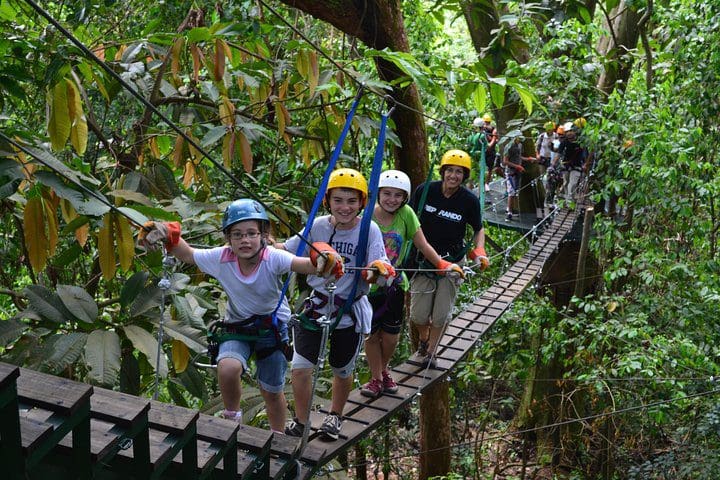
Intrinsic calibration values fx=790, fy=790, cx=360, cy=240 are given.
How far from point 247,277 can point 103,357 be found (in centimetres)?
49

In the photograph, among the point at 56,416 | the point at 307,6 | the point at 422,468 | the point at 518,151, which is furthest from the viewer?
the point at 518,151

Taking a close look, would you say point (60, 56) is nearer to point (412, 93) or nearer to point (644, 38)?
point (412, 93)

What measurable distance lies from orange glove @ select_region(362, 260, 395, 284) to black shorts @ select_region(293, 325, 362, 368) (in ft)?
0.68

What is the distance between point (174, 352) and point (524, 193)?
21.5 feet

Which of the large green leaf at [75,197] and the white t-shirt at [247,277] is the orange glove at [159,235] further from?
the large green leaf at [75,197]

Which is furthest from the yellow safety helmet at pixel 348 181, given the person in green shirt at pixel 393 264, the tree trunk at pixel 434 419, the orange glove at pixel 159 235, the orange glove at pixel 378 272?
the tree trunk at pixel 434 419

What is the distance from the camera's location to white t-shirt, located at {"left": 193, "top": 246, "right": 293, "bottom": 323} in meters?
2.35

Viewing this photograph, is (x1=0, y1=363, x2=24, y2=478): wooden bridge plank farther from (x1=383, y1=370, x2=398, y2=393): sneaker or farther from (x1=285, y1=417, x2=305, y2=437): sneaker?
(x1=383, y1=370, x2=398, y2=393): sneaker

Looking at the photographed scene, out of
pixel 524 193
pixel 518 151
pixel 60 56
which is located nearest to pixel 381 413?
pixel 60 56

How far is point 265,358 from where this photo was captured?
2.45m

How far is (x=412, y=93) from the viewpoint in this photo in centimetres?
461

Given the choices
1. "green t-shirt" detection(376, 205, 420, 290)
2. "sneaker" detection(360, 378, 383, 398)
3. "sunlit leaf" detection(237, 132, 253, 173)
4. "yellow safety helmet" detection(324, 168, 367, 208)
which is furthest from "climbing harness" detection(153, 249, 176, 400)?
"sneaker" detection(360, 378, 383, 398)

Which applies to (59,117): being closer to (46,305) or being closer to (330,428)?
(46,305)

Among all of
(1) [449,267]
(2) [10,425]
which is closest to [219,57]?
(1) [449,267]
